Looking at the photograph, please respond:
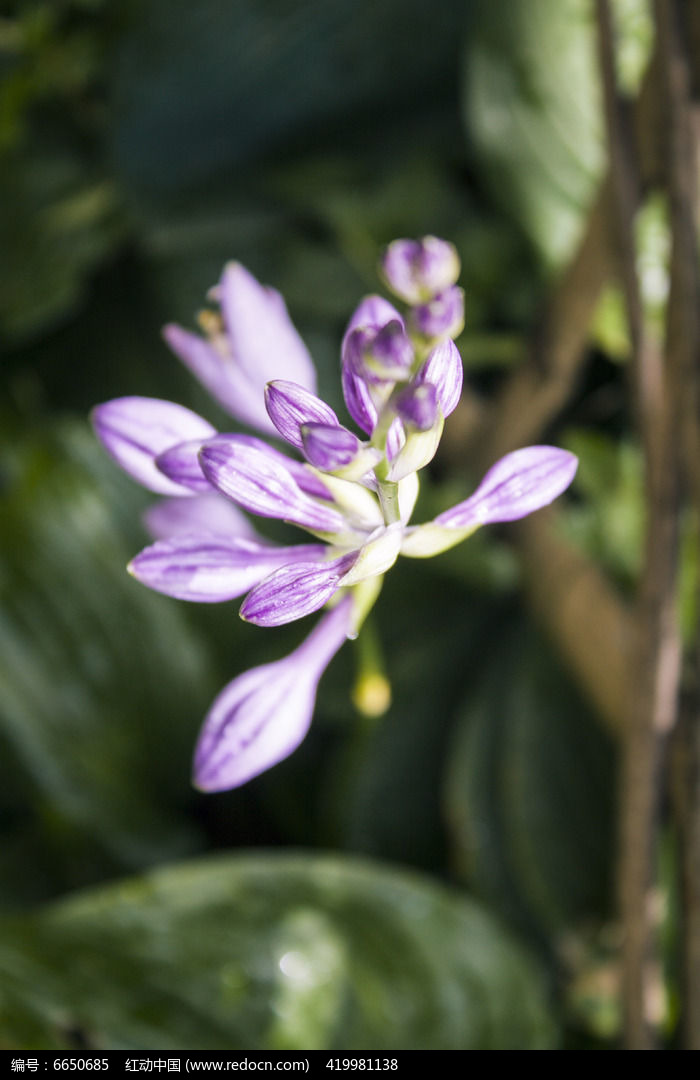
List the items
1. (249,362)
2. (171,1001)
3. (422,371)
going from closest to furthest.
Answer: (422,371), (249,362), (171,1001)

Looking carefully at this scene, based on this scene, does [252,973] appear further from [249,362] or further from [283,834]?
[249,362]

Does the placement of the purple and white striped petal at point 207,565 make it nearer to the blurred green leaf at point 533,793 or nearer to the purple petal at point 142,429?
the purple petal at point 142,429

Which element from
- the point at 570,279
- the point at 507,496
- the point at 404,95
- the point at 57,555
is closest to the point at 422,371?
the point at 507,496

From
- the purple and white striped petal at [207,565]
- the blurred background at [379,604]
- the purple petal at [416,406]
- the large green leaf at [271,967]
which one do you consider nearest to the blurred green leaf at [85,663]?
the blurred background at [379,604]

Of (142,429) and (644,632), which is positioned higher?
(142,429)

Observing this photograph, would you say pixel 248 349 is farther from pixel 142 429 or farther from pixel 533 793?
pixel 533 793

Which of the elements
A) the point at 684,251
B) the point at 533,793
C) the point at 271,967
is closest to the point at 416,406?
the point at 684,251
